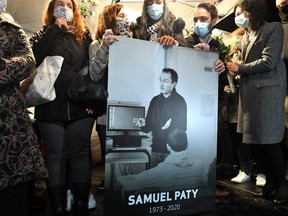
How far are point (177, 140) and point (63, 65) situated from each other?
0.82m

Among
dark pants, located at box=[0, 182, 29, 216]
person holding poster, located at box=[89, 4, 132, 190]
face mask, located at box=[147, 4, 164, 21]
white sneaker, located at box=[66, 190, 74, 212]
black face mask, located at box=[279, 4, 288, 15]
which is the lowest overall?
white sneaker, located at box=[66, 190, 74, 212]

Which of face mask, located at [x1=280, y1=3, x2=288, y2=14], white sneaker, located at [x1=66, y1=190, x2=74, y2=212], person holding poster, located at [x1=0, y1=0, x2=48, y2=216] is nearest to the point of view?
person holding poster, located at [x1=0, y1=0, x2=48, y2=216]

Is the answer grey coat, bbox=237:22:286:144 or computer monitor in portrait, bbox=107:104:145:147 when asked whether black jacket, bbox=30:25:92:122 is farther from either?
grey coat, bbox=237:22:286:144

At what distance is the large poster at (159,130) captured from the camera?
1631 mm

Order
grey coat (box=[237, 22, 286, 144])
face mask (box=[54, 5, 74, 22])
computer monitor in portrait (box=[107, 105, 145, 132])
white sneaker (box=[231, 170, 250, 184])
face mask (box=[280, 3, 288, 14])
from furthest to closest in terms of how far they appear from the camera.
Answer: white sneaker (box=[231, 170, 250, 184]), face mask (box=[280, 3, 288, 14]), grey coat (box=[237, 22, 286, 144]), face mask (box=[54, 5, 74, 22]), computer monitor in portrait (box=[107, 105, 145, 132])

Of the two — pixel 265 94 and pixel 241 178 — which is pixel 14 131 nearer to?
pixel 265 94

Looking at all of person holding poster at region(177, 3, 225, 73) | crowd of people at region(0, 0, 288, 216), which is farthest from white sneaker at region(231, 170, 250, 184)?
person holding poster at region(177, 3, 225, 73)

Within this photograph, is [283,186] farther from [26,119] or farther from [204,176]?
[26,119]

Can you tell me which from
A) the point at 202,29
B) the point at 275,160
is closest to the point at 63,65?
the point at 202,29

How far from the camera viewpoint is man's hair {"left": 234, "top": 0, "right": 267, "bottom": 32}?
7.55 feet

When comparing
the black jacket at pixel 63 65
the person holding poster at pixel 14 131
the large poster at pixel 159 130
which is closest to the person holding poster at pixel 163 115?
the large poster at pixel 159 130

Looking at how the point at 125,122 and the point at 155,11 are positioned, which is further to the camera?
the point at 155,11

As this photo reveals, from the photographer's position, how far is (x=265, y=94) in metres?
2.23

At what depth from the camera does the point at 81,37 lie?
1918mm
